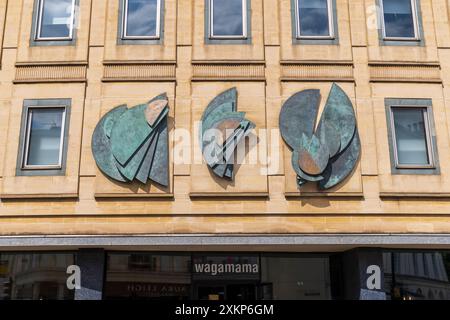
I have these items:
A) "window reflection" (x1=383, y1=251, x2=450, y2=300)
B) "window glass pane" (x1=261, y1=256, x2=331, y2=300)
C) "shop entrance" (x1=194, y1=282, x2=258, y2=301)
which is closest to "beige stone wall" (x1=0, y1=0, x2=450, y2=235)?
"window reflection" (x1=383, y1=251, x2=450, y2=300)

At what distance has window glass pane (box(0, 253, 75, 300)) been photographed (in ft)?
52.8

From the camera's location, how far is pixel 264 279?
1659 centimetres

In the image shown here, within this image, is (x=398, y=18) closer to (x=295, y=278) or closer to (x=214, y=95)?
(x=214, y=95)

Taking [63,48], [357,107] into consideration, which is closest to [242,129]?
[357,107]

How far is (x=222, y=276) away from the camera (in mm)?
16547

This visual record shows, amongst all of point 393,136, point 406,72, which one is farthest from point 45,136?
point 406,72

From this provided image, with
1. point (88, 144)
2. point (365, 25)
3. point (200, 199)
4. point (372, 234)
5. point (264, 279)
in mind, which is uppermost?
point (365, 25)

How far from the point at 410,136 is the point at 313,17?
Answer: 4.42 metres

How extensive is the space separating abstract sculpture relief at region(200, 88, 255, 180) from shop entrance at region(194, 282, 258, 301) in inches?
120

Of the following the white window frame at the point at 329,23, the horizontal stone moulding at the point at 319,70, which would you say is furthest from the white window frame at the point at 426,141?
the white window frame at the point at 329,23

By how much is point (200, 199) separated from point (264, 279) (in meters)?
A: 2.94

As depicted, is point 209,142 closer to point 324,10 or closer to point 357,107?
point 357,107

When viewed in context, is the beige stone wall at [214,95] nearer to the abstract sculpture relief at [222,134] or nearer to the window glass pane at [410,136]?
the abstract sculpture relief at [222,134]

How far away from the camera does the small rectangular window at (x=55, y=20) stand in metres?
17.3
